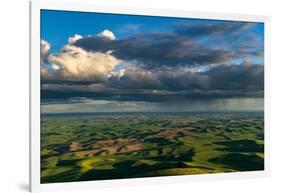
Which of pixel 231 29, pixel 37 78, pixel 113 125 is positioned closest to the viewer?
pixel 37 78

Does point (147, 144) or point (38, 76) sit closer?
point (38, 76)

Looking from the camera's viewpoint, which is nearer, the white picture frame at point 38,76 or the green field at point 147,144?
the white picture frame at point 38,76

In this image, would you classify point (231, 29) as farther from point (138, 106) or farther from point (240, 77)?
point (138, 106)

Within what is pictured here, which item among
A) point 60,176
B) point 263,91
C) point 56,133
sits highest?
point 263,91

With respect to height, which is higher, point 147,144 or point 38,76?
point 38,76

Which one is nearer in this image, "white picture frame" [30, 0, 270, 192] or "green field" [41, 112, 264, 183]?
"white picture frame" [30, 0, 270, 192]

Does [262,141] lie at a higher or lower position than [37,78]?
lower

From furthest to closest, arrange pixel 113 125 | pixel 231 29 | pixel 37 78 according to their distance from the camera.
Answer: pixel 231 29, pixel 113 125, pixel 37 78
